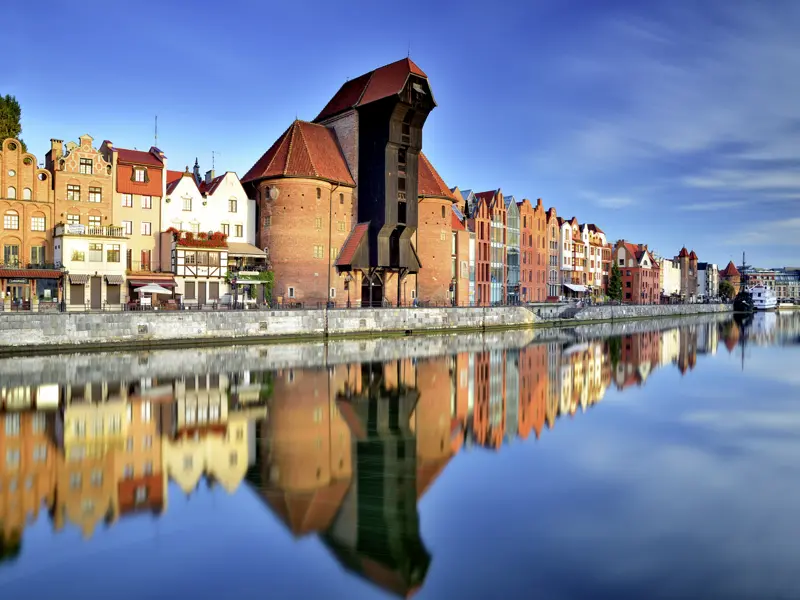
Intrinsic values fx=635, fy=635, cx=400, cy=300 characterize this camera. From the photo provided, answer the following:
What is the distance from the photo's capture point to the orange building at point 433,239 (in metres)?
70.9

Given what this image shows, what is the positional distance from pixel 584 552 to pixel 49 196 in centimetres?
5105

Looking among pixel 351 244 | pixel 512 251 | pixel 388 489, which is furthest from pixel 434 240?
pixel 388 489

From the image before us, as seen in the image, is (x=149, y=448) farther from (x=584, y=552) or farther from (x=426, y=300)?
(x=426, y=300)

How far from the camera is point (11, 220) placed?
48844mm

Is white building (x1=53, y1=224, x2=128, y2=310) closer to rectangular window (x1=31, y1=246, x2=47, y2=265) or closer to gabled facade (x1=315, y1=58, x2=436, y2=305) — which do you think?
rectangular window (x1=31, y1=246, x2=47, y2=265)

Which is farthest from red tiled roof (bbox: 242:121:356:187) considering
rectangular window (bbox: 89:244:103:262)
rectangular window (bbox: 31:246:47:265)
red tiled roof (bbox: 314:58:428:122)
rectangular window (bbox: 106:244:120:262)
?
rectangular window (bbox: 31:246:47:265)

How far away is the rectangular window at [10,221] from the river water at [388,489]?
21.2 meters

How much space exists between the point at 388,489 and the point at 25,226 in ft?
148

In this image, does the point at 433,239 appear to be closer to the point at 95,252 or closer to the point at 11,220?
the point at 95,252

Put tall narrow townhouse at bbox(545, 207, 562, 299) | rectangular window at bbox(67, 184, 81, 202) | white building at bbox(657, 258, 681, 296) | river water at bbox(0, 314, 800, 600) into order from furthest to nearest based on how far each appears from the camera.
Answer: white building at bbox(657, 258, 681, 296) → tall narrow townhouse at bbox(545, 207, 562, 299) → rectangular window at bbox(67, 184, 81, 202) → river water at bbox(0, 314, 800, 600)

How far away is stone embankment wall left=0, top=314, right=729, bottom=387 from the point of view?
107 feet

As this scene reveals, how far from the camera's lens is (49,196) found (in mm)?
50344

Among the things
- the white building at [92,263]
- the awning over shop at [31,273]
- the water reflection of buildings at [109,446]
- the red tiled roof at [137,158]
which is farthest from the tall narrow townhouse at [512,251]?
the water reflection of buildings at [109,446]

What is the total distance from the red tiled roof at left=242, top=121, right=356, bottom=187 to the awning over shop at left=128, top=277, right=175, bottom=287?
14.7m
